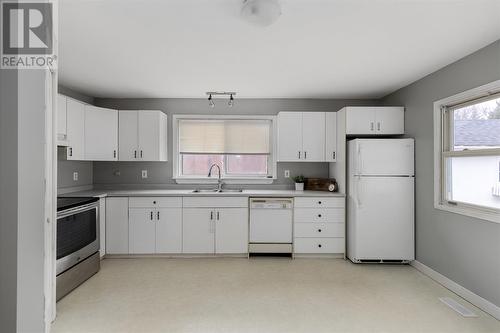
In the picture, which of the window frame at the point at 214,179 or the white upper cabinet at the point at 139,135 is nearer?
the white upper cabinet at the point at 139,135

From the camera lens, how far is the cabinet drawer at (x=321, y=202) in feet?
11.8

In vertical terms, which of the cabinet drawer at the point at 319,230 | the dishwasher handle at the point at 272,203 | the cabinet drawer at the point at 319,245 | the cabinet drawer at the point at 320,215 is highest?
the dishwasher handle at the point at 272,203

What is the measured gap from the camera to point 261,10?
163cm

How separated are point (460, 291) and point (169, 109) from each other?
4358 millimetres

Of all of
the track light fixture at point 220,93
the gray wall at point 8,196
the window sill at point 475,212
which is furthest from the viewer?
the track light fixture at point 220,93

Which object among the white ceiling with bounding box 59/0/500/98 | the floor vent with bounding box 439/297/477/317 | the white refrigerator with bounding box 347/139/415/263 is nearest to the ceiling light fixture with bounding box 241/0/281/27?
the white ceiling with bounding box 59/0/500/98

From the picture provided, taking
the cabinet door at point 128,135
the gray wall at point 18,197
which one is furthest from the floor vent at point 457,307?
the cabinet door at point 128,135

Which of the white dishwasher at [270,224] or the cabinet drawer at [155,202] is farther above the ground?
the cabinet drawer at [155,202]

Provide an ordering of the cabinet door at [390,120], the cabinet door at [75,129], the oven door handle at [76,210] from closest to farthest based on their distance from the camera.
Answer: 1. the oven door handle at [76,210]
2. the cabinet door at [75,129]
3. the cabinet door at [390,120]

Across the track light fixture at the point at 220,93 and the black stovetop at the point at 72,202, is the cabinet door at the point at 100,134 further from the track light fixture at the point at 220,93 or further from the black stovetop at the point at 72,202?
the track light fixture at the point at 220,93

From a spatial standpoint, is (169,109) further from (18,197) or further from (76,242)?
(18,197)

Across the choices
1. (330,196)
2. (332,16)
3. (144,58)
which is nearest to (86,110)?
(144,58)

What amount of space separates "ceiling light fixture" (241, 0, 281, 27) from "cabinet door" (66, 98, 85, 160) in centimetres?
264

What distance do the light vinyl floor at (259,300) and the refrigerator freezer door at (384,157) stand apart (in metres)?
1.23
